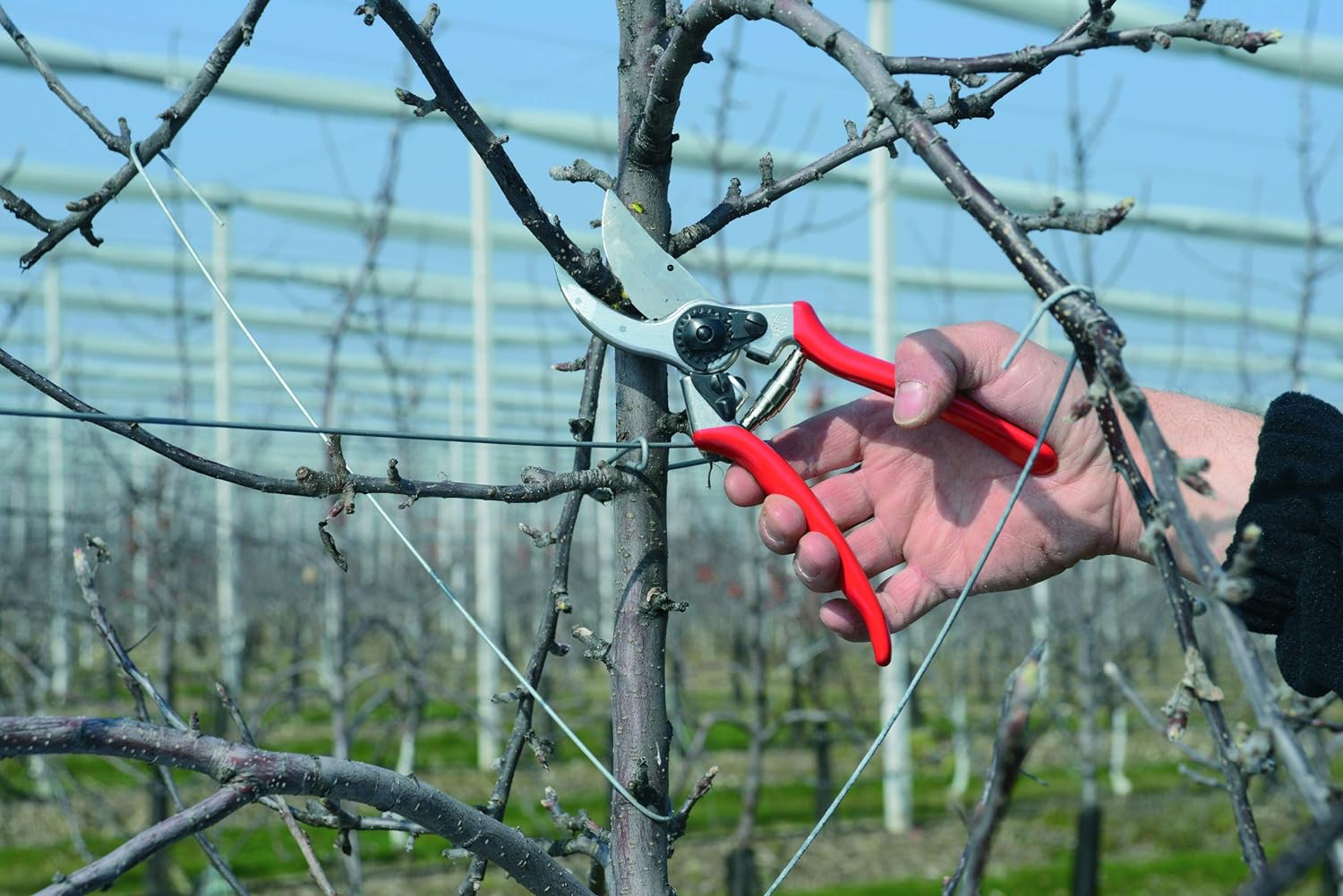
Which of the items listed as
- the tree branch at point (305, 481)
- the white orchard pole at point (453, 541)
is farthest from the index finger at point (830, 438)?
the white orchard pole at point (453, 541)

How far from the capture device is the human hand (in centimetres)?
162

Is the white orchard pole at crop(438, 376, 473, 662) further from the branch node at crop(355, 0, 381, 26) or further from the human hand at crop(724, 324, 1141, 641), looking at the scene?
the branch node at crop(355, 0, 381, 26)

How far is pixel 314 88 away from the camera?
942 centimetres

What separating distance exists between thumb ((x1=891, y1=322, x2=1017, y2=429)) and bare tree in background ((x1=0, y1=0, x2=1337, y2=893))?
246 millimetres

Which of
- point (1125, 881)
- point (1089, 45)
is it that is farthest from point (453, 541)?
point (1089, 45)

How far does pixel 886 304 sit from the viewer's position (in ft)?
29.8

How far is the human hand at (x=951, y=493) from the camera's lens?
162 cm

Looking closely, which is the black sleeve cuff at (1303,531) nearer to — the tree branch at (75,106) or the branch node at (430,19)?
the branch node at (430,19)

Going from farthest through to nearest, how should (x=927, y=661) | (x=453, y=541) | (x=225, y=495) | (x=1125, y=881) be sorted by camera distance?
(x=225, y=495), (x=453, y=541), (x=1125, y=881), (x=927, y=661)

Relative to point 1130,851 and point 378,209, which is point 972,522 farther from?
point 1130,851

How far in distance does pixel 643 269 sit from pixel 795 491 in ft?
1.07

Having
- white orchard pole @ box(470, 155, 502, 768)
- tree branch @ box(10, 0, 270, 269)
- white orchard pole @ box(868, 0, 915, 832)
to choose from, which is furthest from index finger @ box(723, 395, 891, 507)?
white orchard pole @ box(470, 155, 502, 768)

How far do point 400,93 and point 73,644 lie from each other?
46.7 feet

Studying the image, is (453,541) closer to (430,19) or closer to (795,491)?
(795,491)
